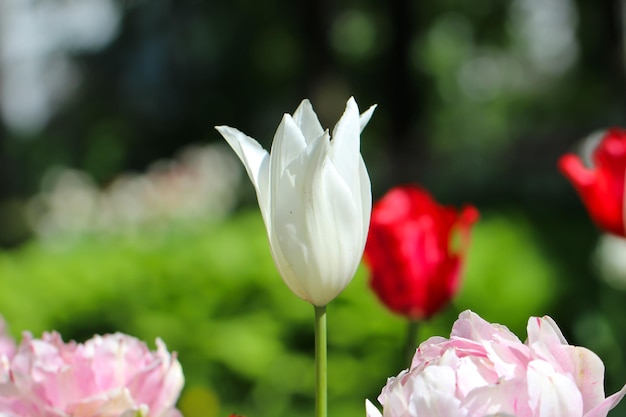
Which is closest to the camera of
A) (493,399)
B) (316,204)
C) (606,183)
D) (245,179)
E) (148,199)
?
(493,399)

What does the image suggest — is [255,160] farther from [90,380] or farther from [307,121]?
[90,380]

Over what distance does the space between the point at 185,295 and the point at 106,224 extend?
10.8ft

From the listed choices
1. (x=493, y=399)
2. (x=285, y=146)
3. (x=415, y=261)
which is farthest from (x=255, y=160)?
(x=415, y=261)

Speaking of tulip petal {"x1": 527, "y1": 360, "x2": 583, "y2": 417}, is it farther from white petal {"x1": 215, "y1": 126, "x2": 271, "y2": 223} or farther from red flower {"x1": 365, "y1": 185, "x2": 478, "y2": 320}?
→ red flower {"x1": 365, "y1": 185, "x2": 478, "y2": 320}

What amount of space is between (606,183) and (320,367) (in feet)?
2.06

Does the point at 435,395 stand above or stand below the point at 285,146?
below

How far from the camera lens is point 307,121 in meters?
0.70

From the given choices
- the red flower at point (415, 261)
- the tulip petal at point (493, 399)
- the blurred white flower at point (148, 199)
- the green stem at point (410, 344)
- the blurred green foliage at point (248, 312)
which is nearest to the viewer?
the tulip petal at point (493, 399)

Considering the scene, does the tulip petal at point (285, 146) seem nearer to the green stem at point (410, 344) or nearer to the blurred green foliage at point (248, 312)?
the green stem at point (410, 344)

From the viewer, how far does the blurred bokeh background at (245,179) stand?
3480 mm

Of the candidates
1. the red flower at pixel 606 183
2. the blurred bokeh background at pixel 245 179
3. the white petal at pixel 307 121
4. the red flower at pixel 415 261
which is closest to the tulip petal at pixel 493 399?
the white petal at pixel 307 121

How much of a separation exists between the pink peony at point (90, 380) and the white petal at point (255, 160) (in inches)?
6.3

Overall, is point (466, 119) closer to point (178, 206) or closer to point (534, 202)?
point (534, 202)

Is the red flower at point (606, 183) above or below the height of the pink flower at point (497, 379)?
above
